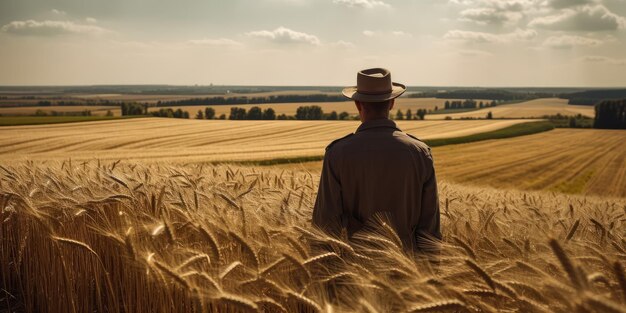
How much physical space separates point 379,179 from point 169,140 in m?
26.7

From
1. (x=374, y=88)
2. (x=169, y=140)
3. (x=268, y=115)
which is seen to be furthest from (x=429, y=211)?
(x=268, y=115)

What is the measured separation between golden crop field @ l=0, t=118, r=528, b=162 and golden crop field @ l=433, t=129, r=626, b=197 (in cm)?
551

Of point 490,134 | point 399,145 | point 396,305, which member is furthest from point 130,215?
point 490,134

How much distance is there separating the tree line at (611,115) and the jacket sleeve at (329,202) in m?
62.0

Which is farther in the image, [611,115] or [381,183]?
[611,115]

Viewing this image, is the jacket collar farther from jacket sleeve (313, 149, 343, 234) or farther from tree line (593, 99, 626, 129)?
tree line (593, 99, 626, 129)

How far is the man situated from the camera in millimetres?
2648

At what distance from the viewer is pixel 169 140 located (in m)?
27.8

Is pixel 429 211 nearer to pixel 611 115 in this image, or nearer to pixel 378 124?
pixel 378 124

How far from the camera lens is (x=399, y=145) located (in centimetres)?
264

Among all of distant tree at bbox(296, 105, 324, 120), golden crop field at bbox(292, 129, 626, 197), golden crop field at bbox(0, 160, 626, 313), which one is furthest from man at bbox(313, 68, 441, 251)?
distant tree at bbox(296, 105, 324, 120)

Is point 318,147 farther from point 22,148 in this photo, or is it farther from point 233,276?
point 233,276

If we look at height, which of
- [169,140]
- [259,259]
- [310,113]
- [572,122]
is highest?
[259,259]

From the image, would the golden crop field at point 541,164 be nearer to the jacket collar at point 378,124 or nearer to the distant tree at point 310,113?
the jacket collar at point 378,124
